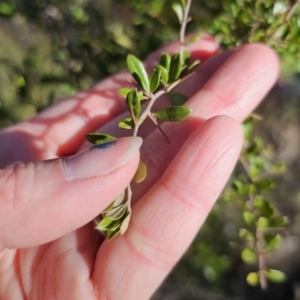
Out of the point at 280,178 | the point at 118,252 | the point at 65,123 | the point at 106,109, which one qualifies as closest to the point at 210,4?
the point at 106,109

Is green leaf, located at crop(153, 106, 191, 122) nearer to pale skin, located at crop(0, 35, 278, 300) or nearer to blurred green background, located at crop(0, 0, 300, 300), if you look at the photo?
pale skin, located at crop(0, 35, 278, 300)

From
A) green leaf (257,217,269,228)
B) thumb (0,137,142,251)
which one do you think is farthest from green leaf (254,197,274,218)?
thumb (0,137,142,251)

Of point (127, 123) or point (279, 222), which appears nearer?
point (127, 123)

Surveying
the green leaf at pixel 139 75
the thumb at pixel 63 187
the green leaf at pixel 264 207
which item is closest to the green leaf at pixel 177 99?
the green leaf at pixel 139 75

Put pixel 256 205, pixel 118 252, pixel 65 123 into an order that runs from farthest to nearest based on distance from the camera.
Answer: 1. pixel 65 123
2. pixel 256 205
3. pixel 118 252

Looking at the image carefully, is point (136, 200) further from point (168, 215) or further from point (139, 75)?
point (139, 75)

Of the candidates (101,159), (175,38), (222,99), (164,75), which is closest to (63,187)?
(101,159)

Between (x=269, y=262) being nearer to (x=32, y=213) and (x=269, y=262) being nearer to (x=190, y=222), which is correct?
(x=190, y=222)
